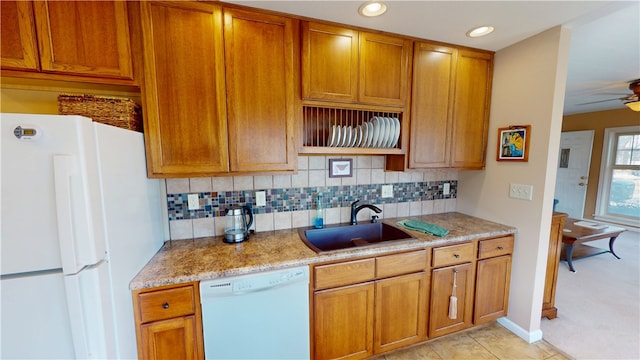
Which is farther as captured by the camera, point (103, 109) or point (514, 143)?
point (514, 143)

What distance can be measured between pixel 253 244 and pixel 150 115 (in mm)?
986

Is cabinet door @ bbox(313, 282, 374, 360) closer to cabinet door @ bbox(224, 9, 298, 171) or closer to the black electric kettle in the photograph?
the black electric kettle

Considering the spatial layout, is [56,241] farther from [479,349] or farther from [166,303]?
[479,349]

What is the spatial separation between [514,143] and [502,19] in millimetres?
930

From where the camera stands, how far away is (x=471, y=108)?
83.0 inches

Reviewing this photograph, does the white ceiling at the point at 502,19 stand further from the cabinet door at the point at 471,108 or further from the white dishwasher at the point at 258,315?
the white dishwasher at the point at 258,315

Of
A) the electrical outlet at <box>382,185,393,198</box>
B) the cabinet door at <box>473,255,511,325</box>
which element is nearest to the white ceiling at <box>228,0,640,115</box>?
the electrical outlet at <box>382,185,393,198</box>

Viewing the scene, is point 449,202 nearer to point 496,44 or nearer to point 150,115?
point 496,44

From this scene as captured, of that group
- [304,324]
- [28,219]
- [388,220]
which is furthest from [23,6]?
[388,220]

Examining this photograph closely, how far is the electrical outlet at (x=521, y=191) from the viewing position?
188 centimetres

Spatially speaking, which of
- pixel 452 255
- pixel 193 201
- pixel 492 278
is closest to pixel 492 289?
pixel 492 278

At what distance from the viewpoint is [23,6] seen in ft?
3.59

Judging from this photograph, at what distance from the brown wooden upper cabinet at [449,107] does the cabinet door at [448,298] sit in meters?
0.84

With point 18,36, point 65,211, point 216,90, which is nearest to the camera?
point 65,211
